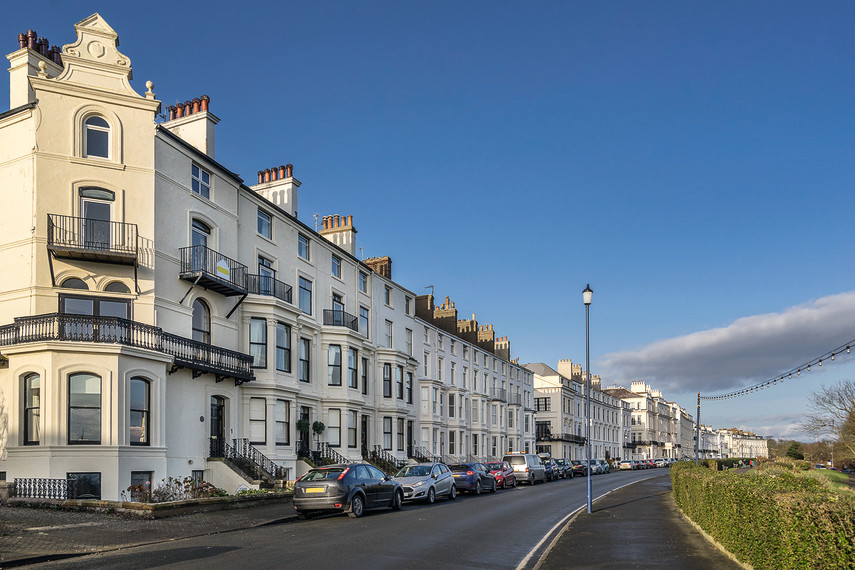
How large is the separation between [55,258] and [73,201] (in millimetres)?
1930

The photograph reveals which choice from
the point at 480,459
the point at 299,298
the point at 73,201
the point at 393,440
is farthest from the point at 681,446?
the point at 73,201

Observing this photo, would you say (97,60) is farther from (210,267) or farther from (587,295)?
(587,295)

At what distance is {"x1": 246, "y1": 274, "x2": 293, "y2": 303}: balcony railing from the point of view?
31.3 meters

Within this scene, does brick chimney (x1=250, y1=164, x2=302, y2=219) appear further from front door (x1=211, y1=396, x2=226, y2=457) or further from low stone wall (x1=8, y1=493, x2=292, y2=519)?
low stone wall (x1=8, y1=493, x2=292, y2=519)

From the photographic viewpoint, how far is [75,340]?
22.3 metres

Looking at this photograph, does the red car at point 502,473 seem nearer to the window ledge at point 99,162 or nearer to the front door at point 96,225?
the front door at point 96,225

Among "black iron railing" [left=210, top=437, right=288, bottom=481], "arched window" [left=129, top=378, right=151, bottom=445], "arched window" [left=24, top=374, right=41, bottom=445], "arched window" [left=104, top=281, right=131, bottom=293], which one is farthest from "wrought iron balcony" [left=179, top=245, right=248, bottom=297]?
"arched window" [left=24, top=374, right=41, bottom=445]

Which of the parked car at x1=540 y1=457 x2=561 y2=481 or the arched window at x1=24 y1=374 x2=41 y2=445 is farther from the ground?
the arched window at x1=24 y1=374 x2=41 y2=445

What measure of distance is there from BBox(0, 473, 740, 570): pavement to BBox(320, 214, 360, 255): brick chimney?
2149 centimetres

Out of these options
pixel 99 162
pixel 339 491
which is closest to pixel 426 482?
pixel 339 491

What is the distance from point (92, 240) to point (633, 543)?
1871 cm

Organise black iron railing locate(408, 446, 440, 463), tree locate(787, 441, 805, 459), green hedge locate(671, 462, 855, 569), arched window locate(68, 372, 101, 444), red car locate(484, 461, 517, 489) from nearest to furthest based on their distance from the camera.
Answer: green hedge locate(671, 462, 855, 569) < arched window locate(68, 372, 101, 444) < red car locate(484, 461, 517, 489) < black iron railing locate(408, 446, 440, 463) < tree locate(787, 441, 805, 459)

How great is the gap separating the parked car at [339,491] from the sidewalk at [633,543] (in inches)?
236

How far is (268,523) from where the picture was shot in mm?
20219
